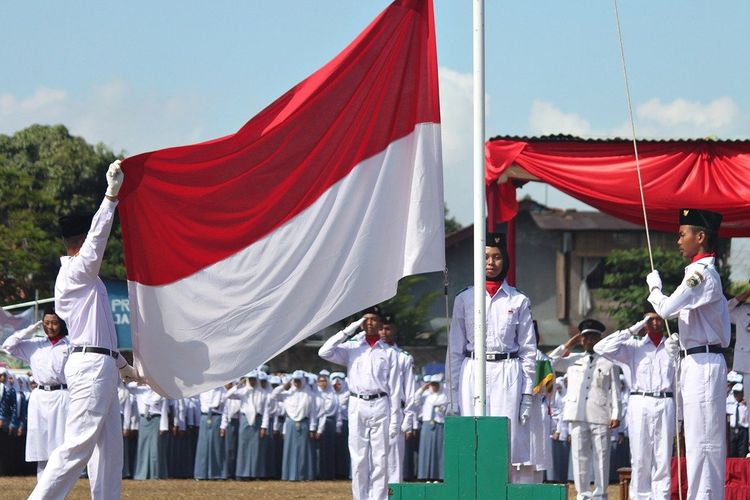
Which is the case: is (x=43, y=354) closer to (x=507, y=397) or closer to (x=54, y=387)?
(x=54, y=387)

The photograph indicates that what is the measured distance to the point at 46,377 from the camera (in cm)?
1488

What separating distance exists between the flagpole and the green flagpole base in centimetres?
12

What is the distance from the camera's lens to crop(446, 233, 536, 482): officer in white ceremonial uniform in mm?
10781

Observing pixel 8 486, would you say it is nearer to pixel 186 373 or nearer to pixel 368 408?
pixel 368 408

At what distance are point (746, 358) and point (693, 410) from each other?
216 cm

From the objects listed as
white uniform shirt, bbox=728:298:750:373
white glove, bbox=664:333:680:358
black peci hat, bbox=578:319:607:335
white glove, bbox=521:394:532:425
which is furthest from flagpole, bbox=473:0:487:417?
black peci hat, bbox=578:319:607:335

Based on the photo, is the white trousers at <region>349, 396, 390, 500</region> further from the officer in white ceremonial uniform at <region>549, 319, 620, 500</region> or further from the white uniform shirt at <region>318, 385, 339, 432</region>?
the white uniform shirt at <region>318, 385, 339, 432</region>

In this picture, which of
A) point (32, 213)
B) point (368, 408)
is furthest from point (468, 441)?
point (32, 213)

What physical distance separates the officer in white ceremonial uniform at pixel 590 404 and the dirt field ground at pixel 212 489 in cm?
255

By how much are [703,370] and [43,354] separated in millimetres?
7389

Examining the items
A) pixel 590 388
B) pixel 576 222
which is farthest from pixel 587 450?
pixel 576 222

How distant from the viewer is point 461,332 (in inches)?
422

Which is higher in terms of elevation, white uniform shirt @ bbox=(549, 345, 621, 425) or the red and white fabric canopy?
the red and white fabric canopy

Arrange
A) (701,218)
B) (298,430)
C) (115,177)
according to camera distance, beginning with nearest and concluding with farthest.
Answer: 1. (115,177)
2. (701,218)
3. (298,430)
